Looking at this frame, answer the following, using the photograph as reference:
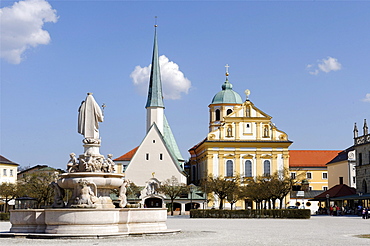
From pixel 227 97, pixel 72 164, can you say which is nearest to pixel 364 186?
pixel 227 97

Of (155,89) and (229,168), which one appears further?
(155,89)

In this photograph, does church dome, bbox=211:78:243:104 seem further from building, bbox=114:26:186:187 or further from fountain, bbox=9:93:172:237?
fountain, bbox=9:93:172:237

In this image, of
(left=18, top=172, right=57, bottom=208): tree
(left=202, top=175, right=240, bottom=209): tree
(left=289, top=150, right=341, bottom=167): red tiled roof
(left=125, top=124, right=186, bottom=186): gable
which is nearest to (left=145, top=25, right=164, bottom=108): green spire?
(left=125, top=124, right=186, bottom=186): gable

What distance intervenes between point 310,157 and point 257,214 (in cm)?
6547

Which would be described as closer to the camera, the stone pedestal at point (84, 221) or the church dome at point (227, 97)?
the stone pedestal at point (84, 221)

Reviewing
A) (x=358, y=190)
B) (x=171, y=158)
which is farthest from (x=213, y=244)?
(x=171, y=158)

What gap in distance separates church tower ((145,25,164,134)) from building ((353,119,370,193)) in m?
33.4

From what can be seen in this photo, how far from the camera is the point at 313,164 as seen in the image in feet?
396

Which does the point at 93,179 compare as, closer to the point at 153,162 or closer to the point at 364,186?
the point at 364,186

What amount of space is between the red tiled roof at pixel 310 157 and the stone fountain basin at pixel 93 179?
314 ft

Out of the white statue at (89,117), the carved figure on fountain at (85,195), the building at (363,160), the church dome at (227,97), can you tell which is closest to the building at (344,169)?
the church dome at (227,97)

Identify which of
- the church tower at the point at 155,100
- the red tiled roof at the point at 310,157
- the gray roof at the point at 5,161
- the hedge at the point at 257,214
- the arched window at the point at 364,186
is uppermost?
the church tower at the point at 155,100

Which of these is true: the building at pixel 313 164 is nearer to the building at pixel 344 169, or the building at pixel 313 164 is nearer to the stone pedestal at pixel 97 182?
the building at pixel 344 169

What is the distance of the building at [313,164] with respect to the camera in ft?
391
